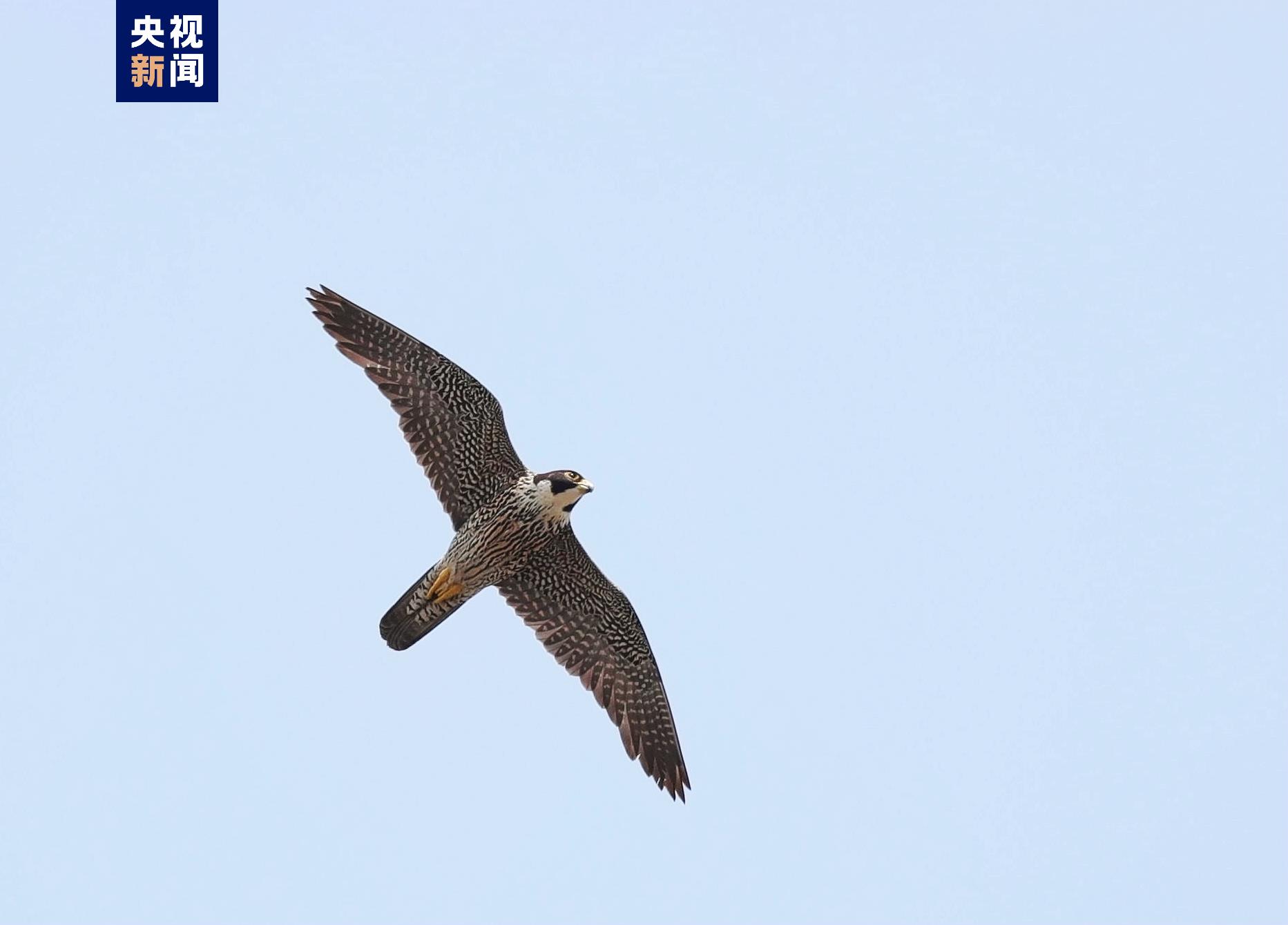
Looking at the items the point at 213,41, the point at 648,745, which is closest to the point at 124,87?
the point at 213,41

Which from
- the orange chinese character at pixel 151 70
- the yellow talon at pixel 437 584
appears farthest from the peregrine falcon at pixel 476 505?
the orange chinese character at pixel 151 70

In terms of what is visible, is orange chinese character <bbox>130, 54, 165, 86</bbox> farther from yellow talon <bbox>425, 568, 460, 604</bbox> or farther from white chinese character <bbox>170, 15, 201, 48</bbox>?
yellow talon <bbox>425, 568, 460, 604</bbox>

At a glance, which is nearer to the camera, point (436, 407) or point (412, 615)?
→ point (412, 615)

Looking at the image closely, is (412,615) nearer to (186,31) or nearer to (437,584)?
(437,584)

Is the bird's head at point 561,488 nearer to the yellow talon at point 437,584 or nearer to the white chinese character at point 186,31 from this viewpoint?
the yellow talon at point 437,584

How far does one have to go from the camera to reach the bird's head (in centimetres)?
1980

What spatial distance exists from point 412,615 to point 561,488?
1922 millimetres

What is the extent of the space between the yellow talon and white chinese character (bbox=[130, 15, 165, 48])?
30.0 feet

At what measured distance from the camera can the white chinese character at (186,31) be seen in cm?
2516

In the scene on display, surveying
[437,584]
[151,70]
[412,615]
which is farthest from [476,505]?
[151,70]

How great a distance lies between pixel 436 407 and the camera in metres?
20.2

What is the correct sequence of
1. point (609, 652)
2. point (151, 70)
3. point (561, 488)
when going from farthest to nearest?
point (151, 70) → point (609, 652) → point (561, 488)

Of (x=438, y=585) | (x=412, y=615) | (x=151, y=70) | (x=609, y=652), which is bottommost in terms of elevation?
(x=609, y=652)

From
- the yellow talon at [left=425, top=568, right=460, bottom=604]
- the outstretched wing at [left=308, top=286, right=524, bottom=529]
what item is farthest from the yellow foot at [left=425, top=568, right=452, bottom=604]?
the outstretched wing at [left=308, top=286, right=524, bottom=529]
